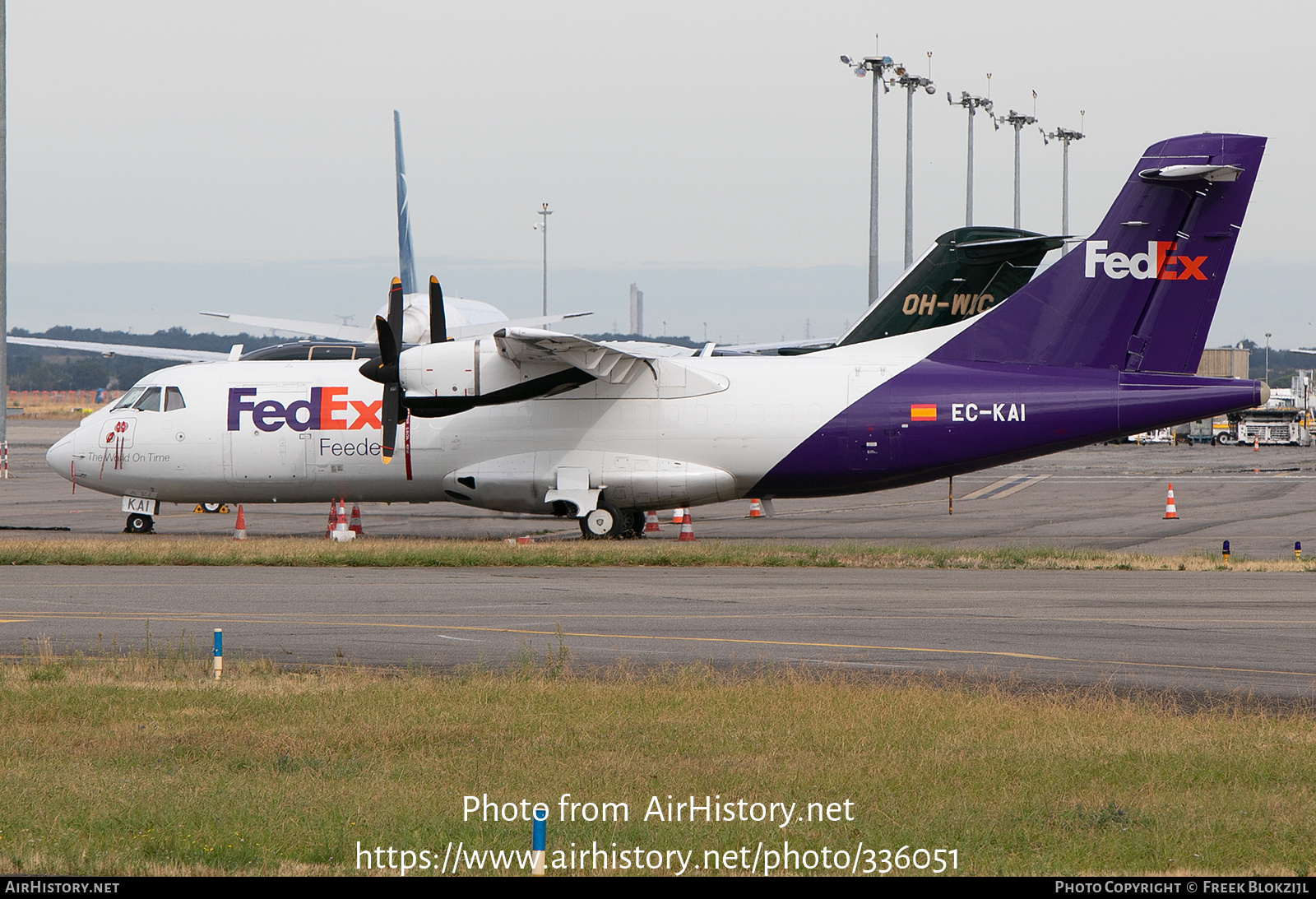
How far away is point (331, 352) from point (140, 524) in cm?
709

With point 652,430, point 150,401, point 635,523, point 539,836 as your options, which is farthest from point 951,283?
point 539,836

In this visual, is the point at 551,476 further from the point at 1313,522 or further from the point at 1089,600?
the point at 1313,522

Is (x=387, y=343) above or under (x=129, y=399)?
above

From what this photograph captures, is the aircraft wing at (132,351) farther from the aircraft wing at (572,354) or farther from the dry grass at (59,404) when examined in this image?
the dry grass at (59,404)

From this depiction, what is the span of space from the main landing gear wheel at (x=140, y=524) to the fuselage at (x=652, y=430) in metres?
0.66

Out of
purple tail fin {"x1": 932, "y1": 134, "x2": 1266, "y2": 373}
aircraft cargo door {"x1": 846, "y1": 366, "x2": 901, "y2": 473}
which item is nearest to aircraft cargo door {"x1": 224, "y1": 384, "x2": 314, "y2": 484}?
aircraft cargo door {"x1": 846, "y1": 366, "x2": 901, "y2": 473}

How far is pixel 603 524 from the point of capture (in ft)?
87.9

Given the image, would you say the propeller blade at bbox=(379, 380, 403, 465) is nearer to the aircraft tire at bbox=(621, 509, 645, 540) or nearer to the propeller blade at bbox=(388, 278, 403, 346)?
the propeller blade at bbox=(388, 278, 403, 346)

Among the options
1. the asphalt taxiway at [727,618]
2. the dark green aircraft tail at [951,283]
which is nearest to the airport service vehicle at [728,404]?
the dark green aircraft tail at [951,283]

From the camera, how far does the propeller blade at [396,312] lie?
24656mm

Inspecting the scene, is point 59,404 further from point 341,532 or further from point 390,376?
point 390,376

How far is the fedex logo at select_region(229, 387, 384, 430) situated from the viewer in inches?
1086
